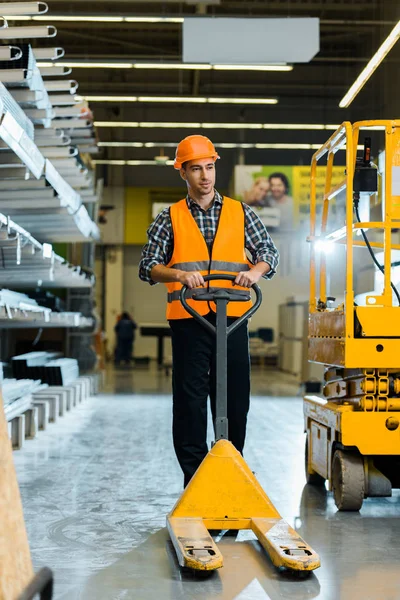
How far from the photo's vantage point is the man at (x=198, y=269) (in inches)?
154

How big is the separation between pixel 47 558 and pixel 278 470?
8.21ft

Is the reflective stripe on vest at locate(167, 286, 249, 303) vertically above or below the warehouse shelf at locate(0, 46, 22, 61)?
below

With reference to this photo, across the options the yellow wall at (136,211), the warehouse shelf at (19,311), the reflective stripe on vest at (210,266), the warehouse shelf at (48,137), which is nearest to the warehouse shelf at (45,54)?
the warehouse shelf at (48,137)

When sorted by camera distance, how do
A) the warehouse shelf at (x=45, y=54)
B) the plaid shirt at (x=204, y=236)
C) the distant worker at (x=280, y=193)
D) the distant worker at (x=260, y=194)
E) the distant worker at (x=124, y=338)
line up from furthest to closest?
the distant worker at (x=124, y=338), the distant worker at (x=260, y=194), the distant worker at (x=280, y=193), the warehouse shelf at (x=45, y=54), the plaid shirt at (x=204, y=236)

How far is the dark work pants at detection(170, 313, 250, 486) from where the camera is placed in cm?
392

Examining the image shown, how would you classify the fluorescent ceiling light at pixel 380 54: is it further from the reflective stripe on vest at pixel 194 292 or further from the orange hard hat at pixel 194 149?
the reflective stripe on vest at pixel 194 292

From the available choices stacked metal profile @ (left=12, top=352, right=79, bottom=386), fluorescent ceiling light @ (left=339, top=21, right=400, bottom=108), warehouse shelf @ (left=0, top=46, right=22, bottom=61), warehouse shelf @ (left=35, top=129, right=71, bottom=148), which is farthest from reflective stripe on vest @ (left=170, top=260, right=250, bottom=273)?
fluorescent ceiling light @ (left=339, top=21, right=400, bottom=108)

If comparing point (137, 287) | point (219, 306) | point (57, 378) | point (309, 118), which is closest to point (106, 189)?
point (137, 287)

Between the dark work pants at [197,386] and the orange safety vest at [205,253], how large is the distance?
7 cm

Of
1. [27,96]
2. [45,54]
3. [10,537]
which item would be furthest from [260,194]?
[10,537]

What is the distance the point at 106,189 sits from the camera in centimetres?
2669

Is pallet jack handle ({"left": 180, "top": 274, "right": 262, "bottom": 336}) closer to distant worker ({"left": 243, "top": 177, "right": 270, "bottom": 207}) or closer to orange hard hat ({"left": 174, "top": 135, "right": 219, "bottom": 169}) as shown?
orange hard hat ({"left": 174, "top": 135, "right": 219, "bottom": 169})

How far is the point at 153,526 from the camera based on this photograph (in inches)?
151

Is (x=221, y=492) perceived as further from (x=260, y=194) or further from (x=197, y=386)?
(x=260, y=194)
